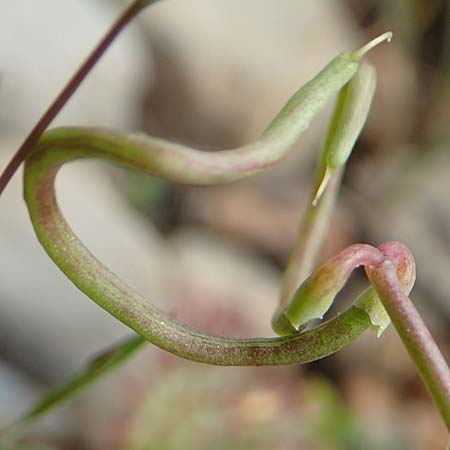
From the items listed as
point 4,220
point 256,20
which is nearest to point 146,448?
point 4,220

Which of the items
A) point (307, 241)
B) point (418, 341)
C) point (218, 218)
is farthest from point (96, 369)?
point (218, 218)

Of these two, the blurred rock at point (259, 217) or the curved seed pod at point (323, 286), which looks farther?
the blurred rock at point (259, 217)

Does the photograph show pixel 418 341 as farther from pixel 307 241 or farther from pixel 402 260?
pixel 307 241

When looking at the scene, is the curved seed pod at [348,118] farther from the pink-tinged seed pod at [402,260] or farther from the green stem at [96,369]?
the green stem at [96,369]

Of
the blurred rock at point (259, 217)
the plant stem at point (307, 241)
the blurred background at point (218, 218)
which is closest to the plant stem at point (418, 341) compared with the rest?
the plant stem at point (307, 241)

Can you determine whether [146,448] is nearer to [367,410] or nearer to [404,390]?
[367,410]
